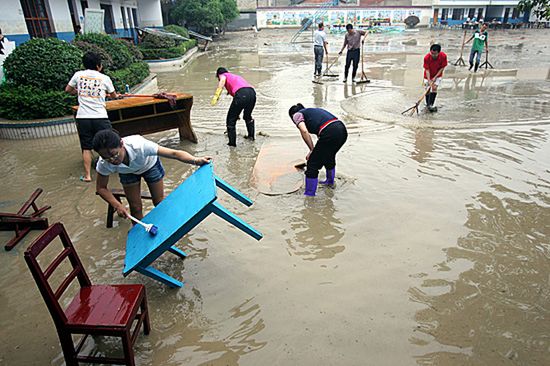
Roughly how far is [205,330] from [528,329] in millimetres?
2387

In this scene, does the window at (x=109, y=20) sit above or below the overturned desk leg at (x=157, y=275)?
above

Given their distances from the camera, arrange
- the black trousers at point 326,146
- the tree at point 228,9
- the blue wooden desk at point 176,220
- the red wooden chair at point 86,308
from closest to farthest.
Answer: the red wooden chair at point 86,308
the blue wooden desk at point 176,220
the black trousers at point 326,146
the tree at point 228,9

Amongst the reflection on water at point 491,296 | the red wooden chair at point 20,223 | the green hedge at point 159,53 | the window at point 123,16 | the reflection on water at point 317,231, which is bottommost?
the reflection on water at point 491,296

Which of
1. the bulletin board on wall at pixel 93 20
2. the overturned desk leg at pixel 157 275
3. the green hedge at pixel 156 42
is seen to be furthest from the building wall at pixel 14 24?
the overturned desk leg at pixel 157 275

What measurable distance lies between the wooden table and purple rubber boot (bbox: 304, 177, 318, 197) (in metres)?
2.96

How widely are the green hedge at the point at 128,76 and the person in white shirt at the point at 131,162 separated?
6.39 meters

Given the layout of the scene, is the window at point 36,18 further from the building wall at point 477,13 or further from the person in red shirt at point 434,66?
the building wall at point 477,13

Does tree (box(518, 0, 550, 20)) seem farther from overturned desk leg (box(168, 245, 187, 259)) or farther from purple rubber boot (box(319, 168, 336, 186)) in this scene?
overturned desk leg (box(168, 245, 187, 259))

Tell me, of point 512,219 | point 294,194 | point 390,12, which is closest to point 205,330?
point 294,194

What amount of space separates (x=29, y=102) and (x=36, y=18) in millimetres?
6821

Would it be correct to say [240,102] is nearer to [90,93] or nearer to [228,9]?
[90,93]

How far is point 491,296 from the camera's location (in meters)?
2.97

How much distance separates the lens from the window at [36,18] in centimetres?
1141

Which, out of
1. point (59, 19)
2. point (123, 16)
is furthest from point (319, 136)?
point (123, 16)
